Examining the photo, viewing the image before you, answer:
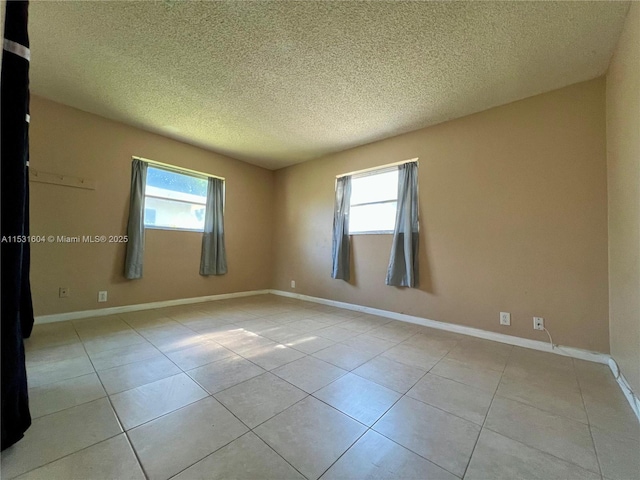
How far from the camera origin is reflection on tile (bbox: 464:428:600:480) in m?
1.01

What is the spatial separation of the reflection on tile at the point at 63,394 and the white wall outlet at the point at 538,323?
3.55 metres

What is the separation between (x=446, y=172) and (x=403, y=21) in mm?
1777

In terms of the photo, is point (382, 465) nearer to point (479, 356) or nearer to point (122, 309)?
point (479, 356)

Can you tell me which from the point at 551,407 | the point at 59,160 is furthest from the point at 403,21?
the point at 59,160

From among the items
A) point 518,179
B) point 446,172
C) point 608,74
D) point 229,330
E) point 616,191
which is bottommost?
point 229,330

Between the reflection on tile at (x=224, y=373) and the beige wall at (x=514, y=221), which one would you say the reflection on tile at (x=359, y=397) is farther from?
the beige wall at (x=514, y=221)

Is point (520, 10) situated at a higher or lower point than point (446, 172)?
higher

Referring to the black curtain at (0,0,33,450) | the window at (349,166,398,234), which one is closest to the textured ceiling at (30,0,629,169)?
the window at (349,166,398,234)

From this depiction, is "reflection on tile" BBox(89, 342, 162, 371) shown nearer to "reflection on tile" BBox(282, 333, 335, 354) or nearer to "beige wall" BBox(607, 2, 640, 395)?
"reflection on tile" BBox(282, 333, 335, 354)

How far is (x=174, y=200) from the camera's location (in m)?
3.90

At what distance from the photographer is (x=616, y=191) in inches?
74.7

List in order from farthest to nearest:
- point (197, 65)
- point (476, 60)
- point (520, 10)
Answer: point (197, 65), point (476, 60), point (520, 10)

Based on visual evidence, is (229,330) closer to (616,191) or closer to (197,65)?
(197,65)

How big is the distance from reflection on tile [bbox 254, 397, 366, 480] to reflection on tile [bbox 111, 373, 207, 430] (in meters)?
0.57
